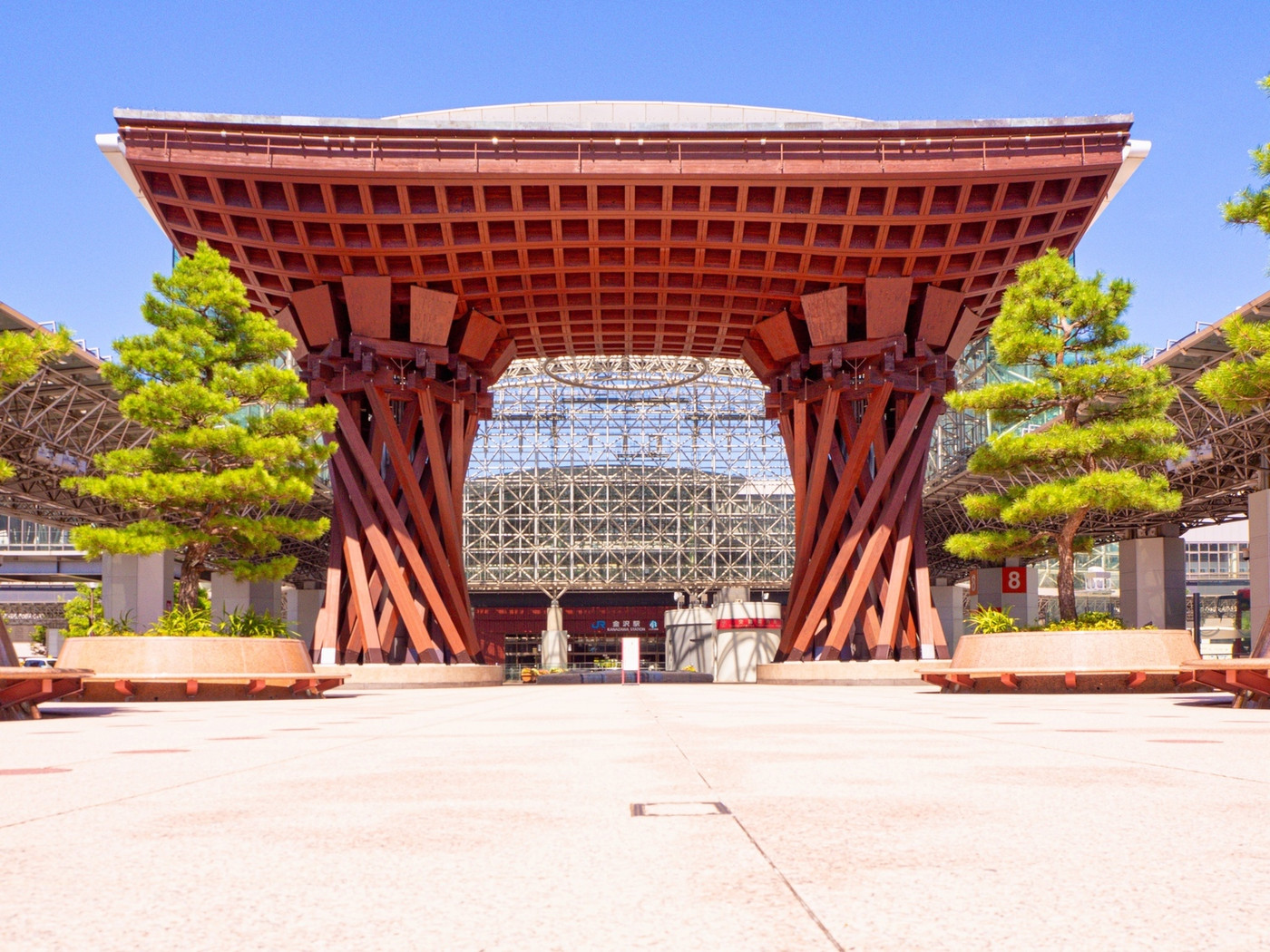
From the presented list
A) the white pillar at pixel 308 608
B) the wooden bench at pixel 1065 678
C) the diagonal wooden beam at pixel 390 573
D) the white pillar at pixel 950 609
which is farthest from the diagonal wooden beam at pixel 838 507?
the white pillar at pixel 950 609

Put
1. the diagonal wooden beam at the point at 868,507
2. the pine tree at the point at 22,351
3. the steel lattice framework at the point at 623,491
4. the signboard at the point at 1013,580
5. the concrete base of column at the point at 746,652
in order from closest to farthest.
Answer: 1. the pine tree at the point at 22,351
2. the diagonal wooden beam at the point at 868,507
3. the concrete base of column at the point at 746,652
4. the signboard at the point at 1013,580
5. the steel lattice framework at the point at 623,491

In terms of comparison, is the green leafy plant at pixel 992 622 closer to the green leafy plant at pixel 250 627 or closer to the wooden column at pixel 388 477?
the green leafy plant at pixel 250 627

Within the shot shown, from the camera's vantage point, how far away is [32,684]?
11617 mm

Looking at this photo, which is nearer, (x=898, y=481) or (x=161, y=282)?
(x=161, y=282)

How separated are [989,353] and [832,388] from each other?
76.8 feet

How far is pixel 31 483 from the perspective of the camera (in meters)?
38.7

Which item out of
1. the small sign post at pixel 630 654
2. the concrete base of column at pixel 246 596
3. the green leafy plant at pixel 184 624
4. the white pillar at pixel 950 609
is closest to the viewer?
the green leafy plant at pixel 184 624

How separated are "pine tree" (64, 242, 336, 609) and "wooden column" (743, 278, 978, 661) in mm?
14720

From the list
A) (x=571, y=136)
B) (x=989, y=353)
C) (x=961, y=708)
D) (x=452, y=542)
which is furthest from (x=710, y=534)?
(x=961, y=708)

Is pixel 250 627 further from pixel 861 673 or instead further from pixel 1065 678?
pixel 861 673

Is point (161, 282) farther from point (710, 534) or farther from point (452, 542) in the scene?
point (710, 534)

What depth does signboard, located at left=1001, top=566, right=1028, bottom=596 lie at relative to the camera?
60188 millimetres

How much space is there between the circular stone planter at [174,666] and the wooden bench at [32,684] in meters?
4.12

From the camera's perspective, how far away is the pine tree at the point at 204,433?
19266mm
